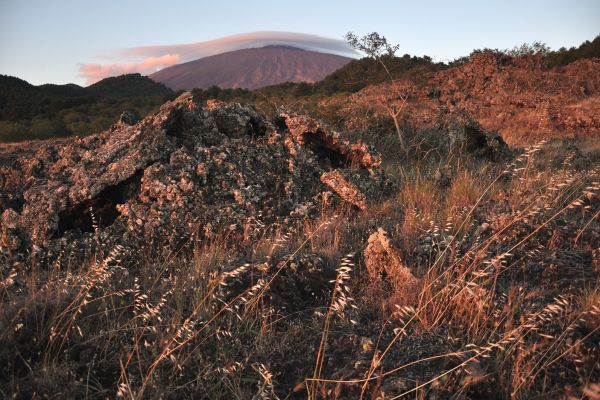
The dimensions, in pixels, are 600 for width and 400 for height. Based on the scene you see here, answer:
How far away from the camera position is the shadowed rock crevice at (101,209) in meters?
4.21

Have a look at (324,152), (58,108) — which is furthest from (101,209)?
(58,108)

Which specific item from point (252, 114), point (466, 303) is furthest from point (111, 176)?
point (466, 303)

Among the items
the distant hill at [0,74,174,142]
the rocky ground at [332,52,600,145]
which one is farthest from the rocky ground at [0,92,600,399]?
the distant hill at [0,74,174,142]

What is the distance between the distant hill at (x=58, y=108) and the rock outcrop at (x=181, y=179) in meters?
21.8

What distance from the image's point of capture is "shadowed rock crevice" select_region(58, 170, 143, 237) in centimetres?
421

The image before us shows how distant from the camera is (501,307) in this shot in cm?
255

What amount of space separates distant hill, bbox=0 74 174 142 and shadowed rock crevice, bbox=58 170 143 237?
22.3 meters

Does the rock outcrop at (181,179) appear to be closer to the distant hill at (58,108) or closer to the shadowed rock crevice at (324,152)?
the shadowed rock crevice at (324,152)

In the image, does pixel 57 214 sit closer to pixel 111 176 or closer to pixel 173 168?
pixel 111 176

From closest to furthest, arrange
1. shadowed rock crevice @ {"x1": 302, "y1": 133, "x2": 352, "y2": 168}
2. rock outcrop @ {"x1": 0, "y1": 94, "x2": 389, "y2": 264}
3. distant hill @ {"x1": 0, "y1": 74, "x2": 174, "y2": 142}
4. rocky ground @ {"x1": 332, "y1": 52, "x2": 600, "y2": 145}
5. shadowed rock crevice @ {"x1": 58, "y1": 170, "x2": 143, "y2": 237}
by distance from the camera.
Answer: rock outcrop @ {"x1": 0, "y1": 94, "x2": 389, "y2": 264}
shadowed rock crevice @ {"x1": 58, "y1": 170, "x2": 143, "y2": 237}
shadowed rock crevice @ {"x1": 302, "y1": 133, "x2": 352, "y2": 168}
rocky ground @ {"x1": 332, "y1": 52, "x2": 600, "y2": 145}
distant hill @ {"x1": 0, "y1": 74, "x2": 174, "y2": 142}

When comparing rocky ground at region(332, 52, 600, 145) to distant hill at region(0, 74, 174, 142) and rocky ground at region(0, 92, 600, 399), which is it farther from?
distant hill at region(0, 74, 174, 142)

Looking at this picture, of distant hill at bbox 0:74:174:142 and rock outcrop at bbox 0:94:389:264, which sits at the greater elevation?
distant hill at bbox 0:74:174:142

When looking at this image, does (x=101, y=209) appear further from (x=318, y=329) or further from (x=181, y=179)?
(x=318, y=329)

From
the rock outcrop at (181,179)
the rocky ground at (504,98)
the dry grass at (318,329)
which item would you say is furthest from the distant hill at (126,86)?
the dry grass at (318,329)
